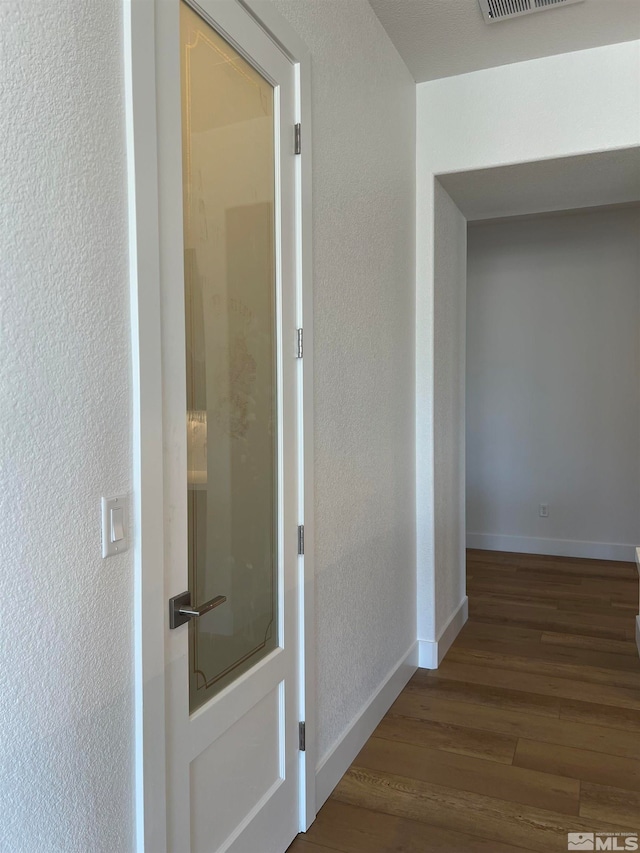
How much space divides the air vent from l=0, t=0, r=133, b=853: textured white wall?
208 centimetres

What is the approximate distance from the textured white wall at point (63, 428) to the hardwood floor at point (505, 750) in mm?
1219

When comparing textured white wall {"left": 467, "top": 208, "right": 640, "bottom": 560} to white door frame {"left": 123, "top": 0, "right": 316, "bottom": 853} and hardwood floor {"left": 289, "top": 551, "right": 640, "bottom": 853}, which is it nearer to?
hardwood floor {"left": 289, "top": 551, "right": 640, "bottom": 853}

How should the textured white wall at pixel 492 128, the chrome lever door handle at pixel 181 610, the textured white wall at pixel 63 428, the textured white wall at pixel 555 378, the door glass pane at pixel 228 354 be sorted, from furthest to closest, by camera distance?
the textured white wall at pixel 555 378 < the textured white wall at pixel 492 128 < the door glass pane at pixel 228 354 < the chrome lever door handle at pixel 181 610 < the textured white wall at pixel 63 428

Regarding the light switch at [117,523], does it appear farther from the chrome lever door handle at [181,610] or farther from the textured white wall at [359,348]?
the textured white wall at [359,348]

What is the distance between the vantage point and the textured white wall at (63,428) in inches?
41.4

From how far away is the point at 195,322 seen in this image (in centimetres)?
158

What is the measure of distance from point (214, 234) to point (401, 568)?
2141 mm

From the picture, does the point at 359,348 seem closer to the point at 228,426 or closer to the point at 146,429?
the point at 228,426

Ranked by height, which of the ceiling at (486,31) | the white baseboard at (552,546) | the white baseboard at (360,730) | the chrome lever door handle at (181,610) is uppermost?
the ceiling at (486,31)

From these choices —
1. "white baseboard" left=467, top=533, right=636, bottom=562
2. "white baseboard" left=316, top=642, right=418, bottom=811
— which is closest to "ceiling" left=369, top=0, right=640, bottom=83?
"white baseboard" left=316, top=642, right=418, bottom=811

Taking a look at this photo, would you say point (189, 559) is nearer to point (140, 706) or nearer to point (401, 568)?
→ point (140, 706)

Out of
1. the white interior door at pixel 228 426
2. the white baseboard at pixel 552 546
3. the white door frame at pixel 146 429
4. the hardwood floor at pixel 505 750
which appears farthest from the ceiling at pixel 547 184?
the white baseboard at pixel 552 546

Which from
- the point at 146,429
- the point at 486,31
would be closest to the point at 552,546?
the point at 486,31

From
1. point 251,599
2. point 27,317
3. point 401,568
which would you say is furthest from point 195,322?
point 401,568
